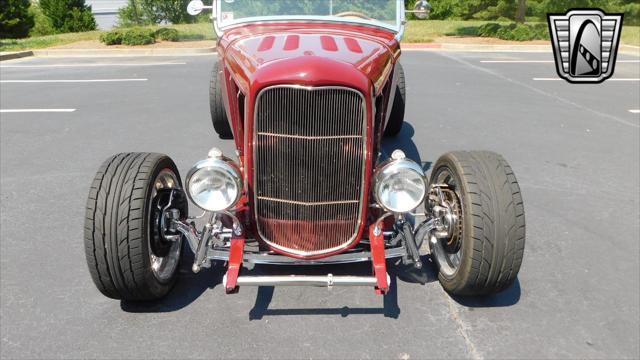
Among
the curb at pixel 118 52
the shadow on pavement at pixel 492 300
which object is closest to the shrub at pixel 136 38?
the curb at pixel 118 52

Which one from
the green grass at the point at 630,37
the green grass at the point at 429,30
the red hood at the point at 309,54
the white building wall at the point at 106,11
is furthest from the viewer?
the white building wall at the point at 106,11

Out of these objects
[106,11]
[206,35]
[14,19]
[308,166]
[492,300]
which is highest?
[106,11]

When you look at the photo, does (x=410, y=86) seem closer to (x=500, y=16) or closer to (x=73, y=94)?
(x=73, y=94)

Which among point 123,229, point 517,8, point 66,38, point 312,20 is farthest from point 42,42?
point 517,8

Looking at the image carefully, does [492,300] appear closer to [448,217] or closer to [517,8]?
[448,217]

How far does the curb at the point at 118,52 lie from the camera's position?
13.7 m

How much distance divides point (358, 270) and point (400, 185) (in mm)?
790

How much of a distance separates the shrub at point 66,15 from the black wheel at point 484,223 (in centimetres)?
2219

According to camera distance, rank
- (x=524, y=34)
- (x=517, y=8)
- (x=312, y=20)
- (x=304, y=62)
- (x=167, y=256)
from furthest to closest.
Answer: (x=517, y=8)
(x=524, y=34)
(x=312, y=20)
(x=167, y=256)
(x=304, y=62)

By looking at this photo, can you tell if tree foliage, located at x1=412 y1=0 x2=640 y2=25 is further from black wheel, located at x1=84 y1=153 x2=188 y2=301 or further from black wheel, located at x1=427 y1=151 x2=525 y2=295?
black wheel, located at x1=84 y1=153 x2=188 y2=301

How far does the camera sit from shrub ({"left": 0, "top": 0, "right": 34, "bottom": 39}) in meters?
18.6

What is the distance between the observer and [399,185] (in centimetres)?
237

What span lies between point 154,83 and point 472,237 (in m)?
7.95

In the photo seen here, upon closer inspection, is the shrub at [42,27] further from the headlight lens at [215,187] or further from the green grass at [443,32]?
Answer: the headlight lens at [215,187]
